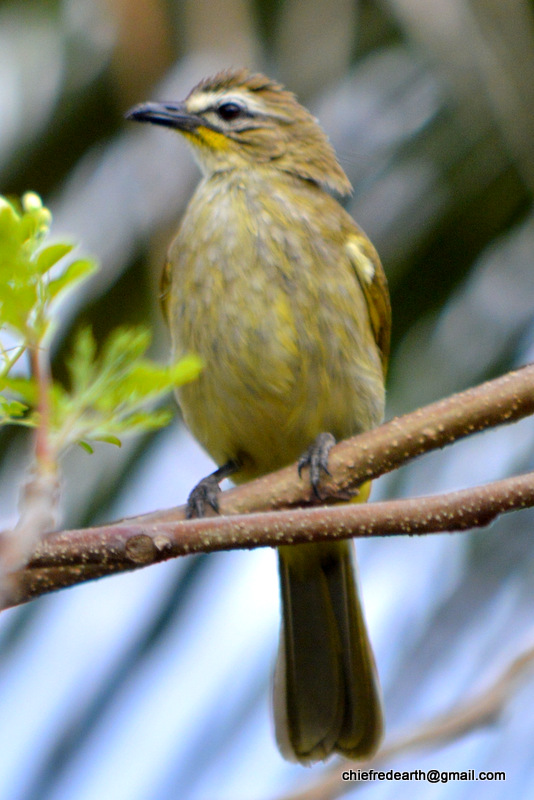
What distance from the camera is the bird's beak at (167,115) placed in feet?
8.17

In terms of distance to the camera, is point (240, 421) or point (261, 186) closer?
point (240, 421)

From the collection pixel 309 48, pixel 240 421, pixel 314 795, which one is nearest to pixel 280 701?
pixel 240 421

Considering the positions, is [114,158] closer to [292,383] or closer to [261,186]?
[261,186]

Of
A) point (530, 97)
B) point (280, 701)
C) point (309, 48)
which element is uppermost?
point (309, 48)

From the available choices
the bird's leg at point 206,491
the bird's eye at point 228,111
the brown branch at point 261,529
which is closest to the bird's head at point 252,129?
the bird's eye at point 228,111

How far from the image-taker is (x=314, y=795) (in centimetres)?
140

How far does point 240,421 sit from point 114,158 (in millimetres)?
814

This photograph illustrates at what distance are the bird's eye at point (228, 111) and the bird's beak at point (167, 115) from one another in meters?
0.12

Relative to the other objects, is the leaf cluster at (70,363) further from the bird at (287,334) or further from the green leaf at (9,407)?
the bird at (287,334)

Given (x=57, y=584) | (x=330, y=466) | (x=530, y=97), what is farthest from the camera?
(x=530, y=97)

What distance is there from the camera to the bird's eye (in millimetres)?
2889

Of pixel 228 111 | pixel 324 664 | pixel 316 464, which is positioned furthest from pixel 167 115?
pixel 324 664

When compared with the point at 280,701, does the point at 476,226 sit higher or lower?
higher

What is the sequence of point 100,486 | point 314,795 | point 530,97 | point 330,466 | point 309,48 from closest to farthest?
point 314,795
point 330,466
point 530,97
point 100,486
point 309,48
